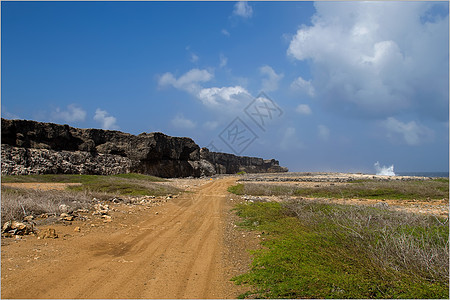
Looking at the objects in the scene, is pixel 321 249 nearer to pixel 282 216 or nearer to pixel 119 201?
pixel 282 216

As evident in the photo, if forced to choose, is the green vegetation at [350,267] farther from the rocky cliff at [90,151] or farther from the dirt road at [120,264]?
the rocky cliff at [90,151]

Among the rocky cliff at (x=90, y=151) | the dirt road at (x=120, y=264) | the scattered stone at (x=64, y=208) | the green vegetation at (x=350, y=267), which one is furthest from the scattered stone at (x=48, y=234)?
the rocky cliff at (x=90, y=151)

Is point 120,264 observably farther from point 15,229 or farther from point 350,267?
point 350,267

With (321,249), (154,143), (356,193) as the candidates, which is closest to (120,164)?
(154,143)

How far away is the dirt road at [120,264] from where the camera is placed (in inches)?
142

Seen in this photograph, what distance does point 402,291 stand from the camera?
3176mm

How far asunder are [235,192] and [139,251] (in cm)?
1278

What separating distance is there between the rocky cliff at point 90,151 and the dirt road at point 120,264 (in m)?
22.6

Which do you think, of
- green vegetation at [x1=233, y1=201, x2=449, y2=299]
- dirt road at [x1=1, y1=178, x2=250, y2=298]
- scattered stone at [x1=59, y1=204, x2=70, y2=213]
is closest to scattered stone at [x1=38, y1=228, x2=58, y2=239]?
dirt road at [x1=1, y1=178, x2=250, y2=298]

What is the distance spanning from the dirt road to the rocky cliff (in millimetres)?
22601

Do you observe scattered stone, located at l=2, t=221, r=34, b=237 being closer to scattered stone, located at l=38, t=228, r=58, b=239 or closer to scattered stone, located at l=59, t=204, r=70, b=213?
Result: scattered stone, located at l=38, t=228, r=58, b=239

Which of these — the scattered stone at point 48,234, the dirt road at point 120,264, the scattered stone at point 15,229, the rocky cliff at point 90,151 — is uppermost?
the rocky cliff at point 90,151

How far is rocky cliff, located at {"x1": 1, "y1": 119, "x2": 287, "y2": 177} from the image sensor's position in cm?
2430

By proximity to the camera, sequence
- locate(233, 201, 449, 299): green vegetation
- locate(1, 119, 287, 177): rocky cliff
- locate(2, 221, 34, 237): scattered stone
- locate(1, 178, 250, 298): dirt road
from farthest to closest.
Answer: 1. locate(1, 119, 287, 177): rocky cliff
2. locate(2, 221, 34, 237): scattered stone
3. locate(1, 178, 250, 298): dirt road
4. locate(233, 201, 449, 299): green vegetation
